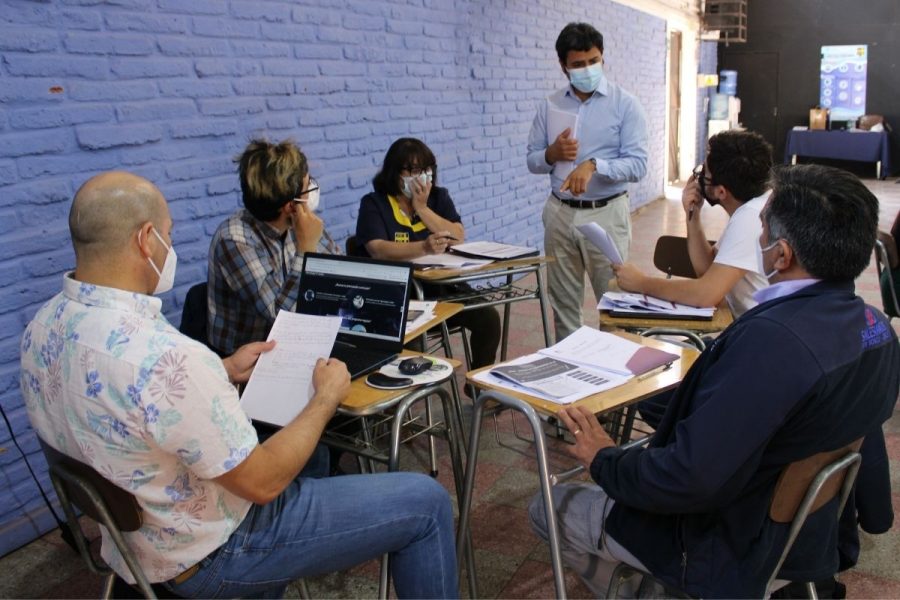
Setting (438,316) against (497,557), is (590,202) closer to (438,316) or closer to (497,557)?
(438,316)

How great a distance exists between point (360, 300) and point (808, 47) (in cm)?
1176

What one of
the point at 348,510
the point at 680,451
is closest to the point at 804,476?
the point at 680,451

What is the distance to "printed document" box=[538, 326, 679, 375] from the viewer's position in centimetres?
179

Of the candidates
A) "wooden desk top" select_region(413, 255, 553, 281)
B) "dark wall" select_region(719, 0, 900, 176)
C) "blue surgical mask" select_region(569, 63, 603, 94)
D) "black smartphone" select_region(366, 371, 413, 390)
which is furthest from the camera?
"dark wall" select_region(719, 0, 900, 176)

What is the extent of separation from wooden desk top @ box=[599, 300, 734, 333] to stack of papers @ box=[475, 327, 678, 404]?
0.35 meters

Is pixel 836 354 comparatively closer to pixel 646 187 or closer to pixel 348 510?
pixel 348 510

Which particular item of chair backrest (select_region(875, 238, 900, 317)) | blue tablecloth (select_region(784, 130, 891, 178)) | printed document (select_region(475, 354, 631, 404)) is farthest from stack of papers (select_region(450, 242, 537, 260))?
blue tablecloth (select_region(784, 130, 891, 178))

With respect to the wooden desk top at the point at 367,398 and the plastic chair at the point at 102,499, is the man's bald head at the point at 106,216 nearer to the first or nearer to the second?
the plastic chair at the point at 102,499

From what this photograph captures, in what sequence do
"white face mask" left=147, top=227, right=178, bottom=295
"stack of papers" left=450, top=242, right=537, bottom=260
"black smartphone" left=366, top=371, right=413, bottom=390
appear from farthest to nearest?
"stack of papers" left=450, top=242, right=537, bottom=260
"black smartphone" left=366, top=371, right=413, bottom=390
"white face mask" left=147, top=227, right=178, bottom=295

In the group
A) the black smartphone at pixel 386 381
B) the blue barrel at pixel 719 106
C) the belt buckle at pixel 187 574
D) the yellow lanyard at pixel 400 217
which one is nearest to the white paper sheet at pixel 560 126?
the yellow lanyard at pixel 400 217

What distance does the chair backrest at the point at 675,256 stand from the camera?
10.0 feet

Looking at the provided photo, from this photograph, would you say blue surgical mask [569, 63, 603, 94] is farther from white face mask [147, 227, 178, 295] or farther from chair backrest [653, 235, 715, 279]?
white face mask [147, 227, 178, 295]

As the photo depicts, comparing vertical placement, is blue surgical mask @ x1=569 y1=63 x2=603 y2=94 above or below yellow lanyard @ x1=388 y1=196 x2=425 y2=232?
above

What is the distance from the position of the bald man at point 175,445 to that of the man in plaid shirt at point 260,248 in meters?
0.79
